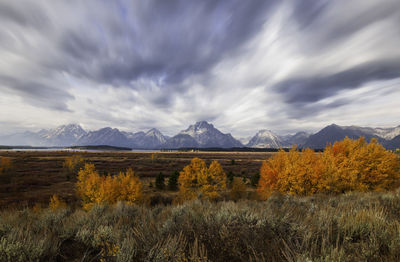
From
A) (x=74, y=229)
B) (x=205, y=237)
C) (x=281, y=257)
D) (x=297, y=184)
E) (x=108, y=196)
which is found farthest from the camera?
(x=297, y=184)

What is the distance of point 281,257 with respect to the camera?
95.3 inches

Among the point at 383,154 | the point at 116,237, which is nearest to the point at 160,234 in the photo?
the point at 116,237

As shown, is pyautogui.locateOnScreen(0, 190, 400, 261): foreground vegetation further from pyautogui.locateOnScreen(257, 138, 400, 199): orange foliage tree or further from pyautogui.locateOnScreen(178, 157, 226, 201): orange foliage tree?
pyautogui.locateOnScreen(178, 157, 226, 201): orange foliage tree

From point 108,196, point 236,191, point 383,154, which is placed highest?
point 383,154

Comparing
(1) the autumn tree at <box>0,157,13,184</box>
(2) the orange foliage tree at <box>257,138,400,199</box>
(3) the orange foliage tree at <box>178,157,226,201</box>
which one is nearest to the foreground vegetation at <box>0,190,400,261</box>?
(2) the orange foliage tree at <box>257,138,400,199</box>

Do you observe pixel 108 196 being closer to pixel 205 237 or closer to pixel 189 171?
pixel 189 171

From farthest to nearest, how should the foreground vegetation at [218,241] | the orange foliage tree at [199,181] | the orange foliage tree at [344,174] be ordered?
1. the orange foliage tree at [199,181]
2. the orange foliage tree at [344,174]
3. the foreground vegetation at [218,241]

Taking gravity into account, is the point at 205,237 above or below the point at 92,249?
above

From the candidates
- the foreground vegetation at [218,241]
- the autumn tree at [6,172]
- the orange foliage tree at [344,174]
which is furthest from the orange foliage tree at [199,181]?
the autumn tree at [6,172]

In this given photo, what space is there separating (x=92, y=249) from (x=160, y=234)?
1497mm

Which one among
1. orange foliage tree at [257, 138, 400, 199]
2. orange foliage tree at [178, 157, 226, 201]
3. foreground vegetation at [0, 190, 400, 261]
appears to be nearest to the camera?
foreground vegetation at [0, 190, 400, 261]

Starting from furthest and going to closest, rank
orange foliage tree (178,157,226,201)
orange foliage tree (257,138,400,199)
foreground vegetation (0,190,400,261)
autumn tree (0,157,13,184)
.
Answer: autumn tree (0,157,13,184), orange foliage tree (178,157,226,201), orange foliage tree (257,138,400,199), foreground vegetation (0,190,400,261)

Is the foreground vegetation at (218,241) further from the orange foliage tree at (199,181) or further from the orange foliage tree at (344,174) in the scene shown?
the orange foliage tree at (199,181)

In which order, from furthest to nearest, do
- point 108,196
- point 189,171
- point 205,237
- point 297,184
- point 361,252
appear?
point 189,171, point 297,184, point 108,196, point 205,237, point 361,252
